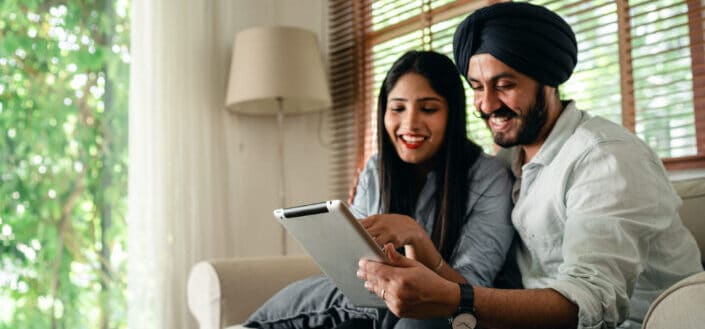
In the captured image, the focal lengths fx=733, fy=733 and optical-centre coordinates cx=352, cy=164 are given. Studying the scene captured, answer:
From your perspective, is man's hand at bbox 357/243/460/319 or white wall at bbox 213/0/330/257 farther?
white wall at bbox 213/0/330/257

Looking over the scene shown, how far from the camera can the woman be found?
1.62 metres

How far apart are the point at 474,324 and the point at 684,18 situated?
1243mm

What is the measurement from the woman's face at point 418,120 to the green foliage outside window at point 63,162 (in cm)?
154

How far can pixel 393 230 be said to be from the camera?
156 centimetres

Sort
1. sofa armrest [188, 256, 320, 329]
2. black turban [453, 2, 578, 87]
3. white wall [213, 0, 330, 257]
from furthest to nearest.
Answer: white wall [213, 0, 330, 257]
sofa armrest [188, 256, 320, 329]
black turban [453, 2, 578, 87]

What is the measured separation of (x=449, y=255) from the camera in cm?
177

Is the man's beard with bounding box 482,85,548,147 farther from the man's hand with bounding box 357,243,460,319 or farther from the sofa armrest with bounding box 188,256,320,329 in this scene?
the sofa armrest with bounding box 188,256,320,329

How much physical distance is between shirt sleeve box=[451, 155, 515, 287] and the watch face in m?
0.39

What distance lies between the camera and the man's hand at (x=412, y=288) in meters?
1.22

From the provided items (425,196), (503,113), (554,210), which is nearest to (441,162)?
(425,196)

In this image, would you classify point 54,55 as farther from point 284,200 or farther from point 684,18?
point 684,18

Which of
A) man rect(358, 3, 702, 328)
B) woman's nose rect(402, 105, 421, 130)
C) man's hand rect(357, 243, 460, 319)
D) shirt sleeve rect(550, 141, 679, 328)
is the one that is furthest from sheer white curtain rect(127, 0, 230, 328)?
shirt sleeve rect(550, 141, 679, 328)

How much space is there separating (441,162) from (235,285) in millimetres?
690

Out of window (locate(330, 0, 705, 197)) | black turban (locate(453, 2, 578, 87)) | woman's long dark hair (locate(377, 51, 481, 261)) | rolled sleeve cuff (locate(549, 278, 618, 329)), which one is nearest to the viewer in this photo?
rolled sleeve cuff (locate(549, 278, 618, 329))
